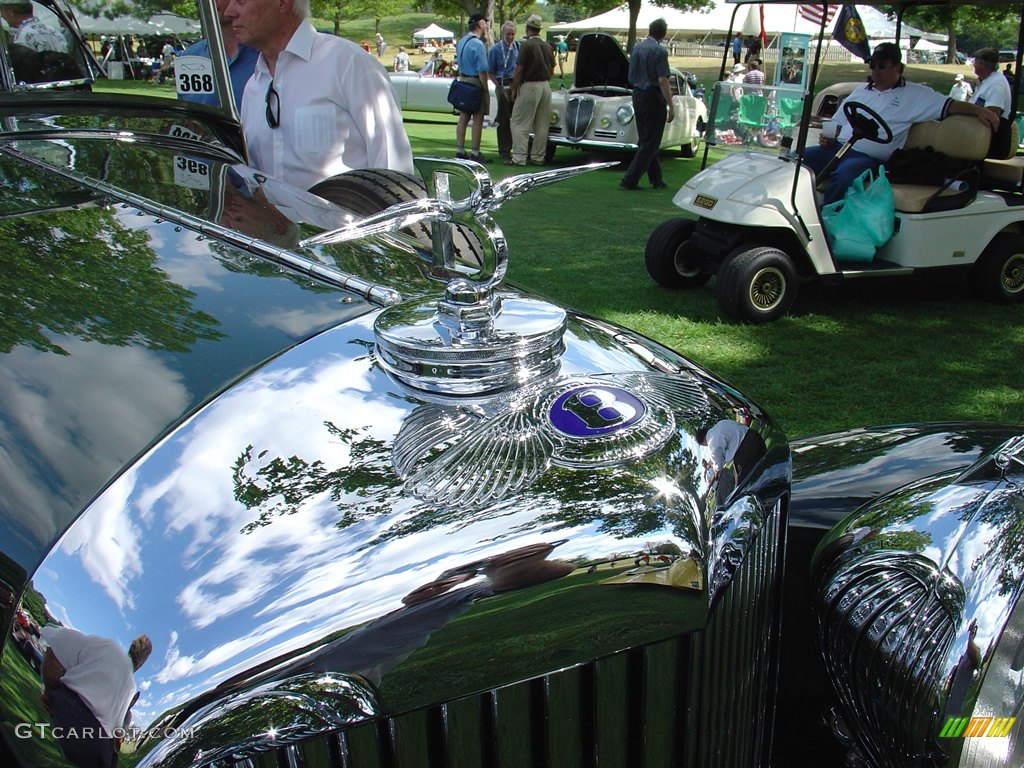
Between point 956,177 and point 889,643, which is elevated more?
point 889,643

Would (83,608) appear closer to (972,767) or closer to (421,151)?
(972,767)

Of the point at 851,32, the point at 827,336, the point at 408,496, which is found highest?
the point at 851,32

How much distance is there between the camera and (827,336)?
538 cm

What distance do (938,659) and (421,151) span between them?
37.9ft

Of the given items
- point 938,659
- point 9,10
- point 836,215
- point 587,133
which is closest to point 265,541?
point 938,659

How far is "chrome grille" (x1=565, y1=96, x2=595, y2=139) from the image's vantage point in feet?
38.6

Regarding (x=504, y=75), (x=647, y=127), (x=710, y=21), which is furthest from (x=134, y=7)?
(x=710, y=21)

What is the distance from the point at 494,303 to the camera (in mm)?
1303

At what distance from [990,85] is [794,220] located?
12.3ft

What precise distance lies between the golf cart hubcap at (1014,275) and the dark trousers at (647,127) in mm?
4745

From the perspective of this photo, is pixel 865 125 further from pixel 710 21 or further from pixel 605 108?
pixel 710 21

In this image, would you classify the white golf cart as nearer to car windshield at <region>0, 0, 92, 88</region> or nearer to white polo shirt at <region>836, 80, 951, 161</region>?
white polo shirt at <region>836, 80, 951, 161</region>
